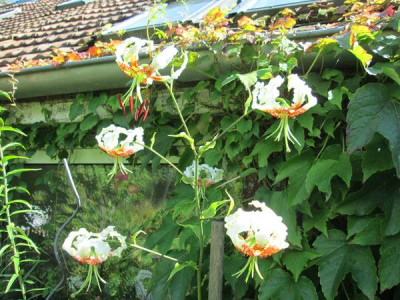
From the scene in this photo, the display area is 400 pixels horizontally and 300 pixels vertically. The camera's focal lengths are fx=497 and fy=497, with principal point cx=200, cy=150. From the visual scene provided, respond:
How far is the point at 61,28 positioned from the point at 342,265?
3.78 meters

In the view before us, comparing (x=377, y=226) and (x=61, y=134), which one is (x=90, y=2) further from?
(x=377, y=226)

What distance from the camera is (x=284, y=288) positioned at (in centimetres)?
162

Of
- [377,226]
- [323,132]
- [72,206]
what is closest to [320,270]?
[377,226]

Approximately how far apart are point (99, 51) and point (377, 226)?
5.34 ft

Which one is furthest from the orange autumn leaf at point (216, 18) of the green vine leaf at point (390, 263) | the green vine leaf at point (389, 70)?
the green vine leaf at point (390, 263)

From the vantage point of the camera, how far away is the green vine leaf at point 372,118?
1.38 meters

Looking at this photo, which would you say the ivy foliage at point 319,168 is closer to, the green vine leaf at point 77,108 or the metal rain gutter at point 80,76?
the metal rain gutter at point 80,76

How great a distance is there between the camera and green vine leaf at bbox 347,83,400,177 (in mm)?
1376

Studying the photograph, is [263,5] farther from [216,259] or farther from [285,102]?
[216,259]

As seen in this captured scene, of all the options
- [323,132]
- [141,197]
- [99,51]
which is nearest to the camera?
[323,132]

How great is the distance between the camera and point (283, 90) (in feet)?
6.29

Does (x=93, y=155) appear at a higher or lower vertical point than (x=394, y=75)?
lower

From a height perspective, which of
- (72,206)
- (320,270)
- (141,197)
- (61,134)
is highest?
(320,270)

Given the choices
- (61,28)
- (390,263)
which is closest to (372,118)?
(390,263)
